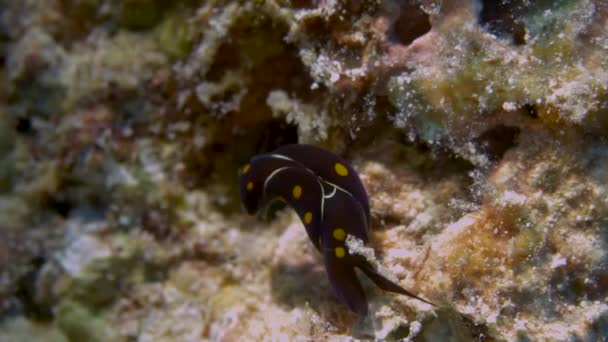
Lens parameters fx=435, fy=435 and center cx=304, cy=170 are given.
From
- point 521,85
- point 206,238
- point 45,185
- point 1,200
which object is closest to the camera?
point 521,85

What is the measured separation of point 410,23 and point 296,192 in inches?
48.6

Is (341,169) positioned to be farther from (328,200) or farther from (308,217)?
(308,217)

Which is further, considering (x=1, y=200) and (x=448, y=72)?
(x=1, y=200)

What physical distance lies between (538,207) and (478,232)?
1.14 ft

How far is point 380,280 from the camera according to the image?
2432 mm

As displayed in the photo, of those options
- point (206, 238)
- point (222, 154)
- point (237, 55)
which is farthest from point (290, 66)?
point (206, 238)

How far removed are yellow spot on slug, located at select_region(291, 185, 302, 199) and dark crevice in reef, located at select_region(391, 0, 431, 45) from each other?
1088 mm

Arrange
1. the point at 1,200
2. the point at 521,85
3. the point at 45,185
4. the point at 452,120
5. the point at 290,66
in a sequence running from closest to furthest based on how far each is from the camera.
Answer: the point at 521,85 → the point at 452,120 → the point at 290,66 → the point at 45,185 → the point at 1,200

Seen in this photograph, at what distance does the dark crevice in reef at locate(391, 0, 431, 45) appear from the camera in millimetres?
2598

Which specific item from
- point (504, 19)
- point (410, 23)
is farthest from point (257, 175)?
point (504, 19)

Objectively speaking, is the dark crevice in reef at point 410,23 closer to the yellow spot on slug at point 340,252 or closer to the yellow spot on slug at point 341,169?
the yellow spot on slug at point 341,169

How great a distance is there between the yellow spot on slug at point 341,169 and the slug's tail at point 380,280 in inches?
20.5

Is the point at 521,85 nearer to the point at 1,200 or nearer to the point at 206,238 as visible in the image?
the point at 206,238

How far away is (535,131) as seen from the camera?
2408 mm
